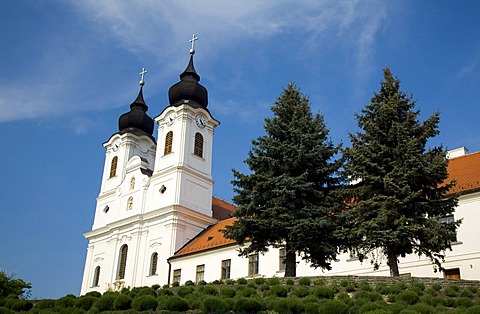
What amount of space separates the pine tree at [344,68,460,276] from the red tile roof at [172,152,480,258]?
399 cm

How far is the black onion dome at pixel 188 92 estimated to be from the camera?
45.5m

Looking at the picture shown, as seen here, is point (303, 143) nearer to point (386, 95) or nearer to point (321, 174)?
point (321, 174)

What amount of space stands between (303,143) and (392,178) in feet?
15.3

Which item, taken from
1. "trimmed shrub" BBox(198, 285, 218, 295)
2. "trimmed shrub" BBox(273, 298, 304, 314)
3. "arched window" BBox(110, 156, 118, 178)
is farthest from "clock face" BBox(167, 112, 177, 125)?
"trimmed shrub" BBox(273, 298, 304, 314)

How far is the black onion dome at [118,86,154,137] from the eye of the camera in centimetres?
4953

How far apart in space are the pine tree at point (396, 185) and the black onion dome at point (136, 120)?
3043 cm

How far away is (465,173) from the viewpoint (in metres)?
27.8

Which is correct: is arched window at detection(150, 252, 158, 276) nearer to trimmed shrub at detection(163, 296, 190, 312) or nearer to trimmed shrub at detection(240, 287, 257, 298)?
trimmed shrub at detection(240, 287, 257, 298)

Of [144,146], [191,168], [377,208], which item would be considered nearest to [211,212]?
[191,168]

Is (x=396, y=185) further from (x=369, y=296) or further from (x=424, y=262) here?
(x=424, y=262)

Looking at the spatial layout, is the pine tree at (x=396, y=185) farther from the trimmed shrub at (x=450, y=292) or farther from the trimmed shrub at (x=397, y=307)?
the trimmed shrub at (x=397, y=307)

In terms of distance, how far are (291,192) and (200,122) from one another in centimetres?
2403

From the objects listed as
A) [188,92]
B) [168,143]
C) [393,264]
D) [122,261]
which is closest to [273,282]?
[393,264]

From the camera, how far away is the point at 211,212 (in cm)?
4412
